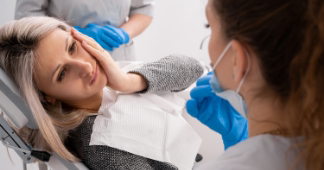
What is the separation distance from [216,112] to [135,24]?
766 millimetres

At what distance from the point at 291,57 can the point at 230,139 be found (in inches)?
24.0

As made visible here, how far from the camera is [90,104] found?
3.68 ft

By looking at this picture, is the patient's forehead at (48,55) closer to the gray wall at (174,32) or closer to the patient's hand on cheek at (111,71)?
the patient's hand on cheek at (111,71)

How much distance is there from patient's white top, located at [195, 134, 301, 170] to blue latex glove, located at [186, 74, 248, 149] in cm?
42

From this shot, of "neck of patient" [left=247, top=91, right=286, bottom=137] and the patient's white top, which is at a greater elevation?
"neck of patient" [left=247, top=91, right=286, bottom=137]

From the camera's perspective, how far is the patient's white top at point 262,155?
1.93ft

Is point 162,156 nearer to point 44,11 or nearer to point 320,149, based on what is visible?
point 320,149

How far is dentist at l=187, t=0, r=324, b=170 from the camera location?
20.2 inches

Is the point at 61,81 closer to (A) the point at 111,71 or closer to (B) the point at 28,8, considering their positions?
(A) the point at 111,71

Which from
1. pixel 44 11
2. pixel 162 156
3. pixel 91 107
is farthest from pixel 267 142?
pixel 44 11

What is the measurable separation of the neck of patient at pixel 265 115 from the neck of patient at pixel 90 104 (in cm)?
64

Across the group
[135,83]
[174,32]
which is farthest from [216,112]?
[174,32]

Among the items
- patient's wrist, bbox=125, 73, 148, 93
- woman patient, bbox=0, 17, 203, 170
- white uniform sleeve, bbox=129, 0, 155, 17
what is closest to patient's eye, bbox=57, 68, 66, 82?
woman patient, bbox=0, 17, 203, 170

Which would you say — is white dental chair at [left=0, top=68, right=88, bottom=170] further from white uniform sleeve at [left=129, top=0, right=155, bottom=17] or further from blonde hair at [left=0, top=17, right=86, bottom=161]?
white uniform sleeve at [left=129, top=0, right=155, bottom=17]
